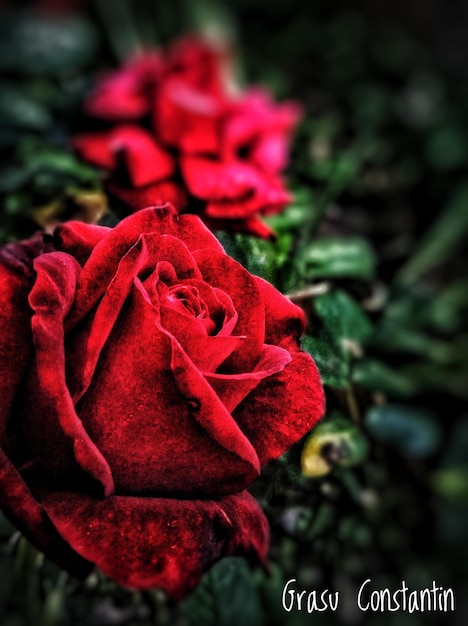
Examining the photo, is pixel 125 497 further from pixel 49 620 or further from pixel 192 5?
pixel 192 5

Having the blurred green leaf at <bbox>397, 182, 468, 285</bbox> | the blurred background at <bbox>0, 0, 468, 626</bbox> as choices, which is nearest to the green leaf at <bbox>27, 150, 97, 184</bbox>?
the blurred background at <bbox>0, 0, 468, 626</bbox>

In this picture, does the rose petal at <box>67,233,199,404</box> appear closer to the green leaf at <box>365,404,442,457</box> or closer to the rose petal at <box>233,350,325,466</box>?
the rose petal at <box>233,350,325,466</box>

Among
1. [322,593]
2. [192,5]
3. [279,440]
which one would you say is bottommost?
[322,593]

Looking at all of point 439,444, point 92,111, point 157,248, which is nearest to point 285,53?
point 92,111

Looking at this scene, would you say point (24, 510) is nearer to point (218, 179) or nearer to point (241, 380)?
point (241, 380)

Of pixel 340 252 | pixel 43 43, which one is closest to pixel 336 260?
pixel 340 252

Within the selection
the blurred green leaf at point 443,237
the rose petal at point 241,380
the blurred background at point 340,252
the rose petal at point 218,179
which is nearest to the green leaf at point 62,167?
the blurred background at point 340,252
